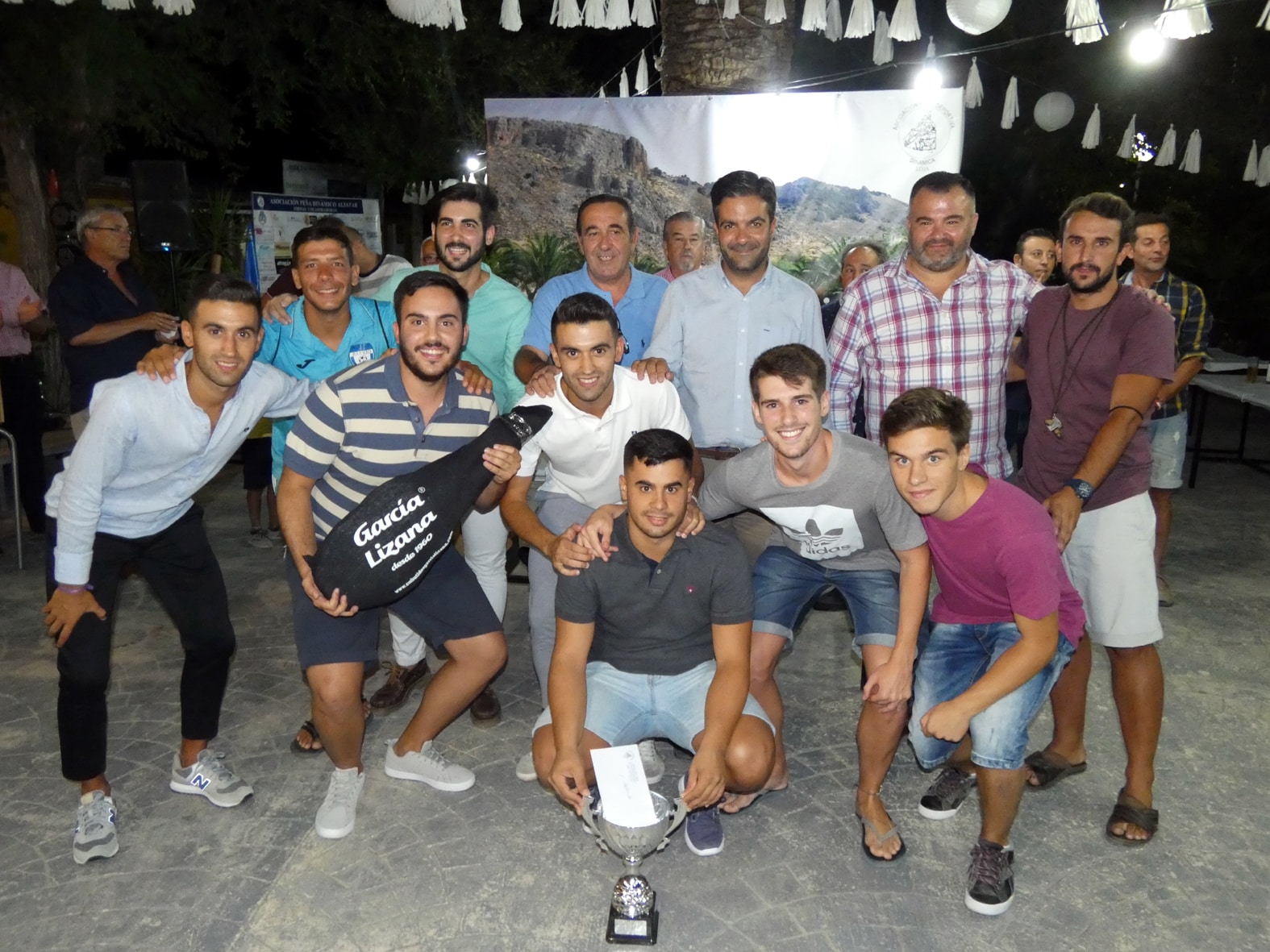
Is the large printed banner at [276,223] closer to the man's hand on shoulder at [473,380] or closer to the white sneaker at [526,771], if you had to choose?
the man's hand on shoulder at [473,380]

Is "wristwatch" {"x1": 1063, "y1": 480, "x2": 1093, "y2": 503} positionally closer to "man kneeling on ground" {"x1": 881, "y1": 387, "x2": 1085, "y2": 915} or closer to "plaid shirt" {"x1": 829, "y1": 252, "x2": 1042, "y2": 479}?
"man kneeling on ground" {"x1": 881, "y1": 387, "x2": 1085, "y2": 915}

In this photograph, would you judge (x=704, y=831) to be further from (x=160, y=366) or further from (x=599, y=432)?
(x=160, y=366)

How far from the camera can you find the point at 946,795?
348 cm

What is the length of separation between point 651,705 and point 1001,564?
117 centimetres

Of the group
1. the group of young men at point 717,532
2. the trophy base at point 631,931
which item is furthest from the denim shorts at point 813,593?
the trophy base at point 631,931

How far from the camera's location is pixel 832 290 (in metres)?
7.85

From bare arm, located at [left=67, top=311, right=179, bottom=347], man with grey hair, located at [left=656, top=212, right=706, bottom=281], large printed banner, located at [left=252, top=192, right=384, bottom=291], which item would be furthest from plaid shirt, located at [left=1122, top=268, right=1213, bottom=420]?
large printed banner, located at [left=252, top=192, right=384, bottom=291]

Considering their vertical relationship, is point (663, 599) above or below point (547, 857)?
above

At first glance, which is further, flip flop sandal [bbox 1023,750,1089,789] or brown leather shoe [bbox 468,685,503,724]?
brown leather shoe [bbox 468,685,503,724]

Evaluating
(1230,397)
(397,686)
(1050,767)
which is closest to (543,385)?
(397,686)

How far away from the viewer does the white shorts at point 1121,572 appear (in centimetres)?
325

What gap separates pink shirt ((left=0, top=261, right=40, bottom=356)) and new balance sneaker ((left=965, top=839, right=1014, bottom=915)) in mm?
6487

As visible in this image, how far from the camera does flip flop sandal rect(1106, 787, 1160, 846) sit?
3.23 metres

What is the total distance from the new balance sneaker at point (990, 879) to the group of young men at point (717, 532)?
1cm
